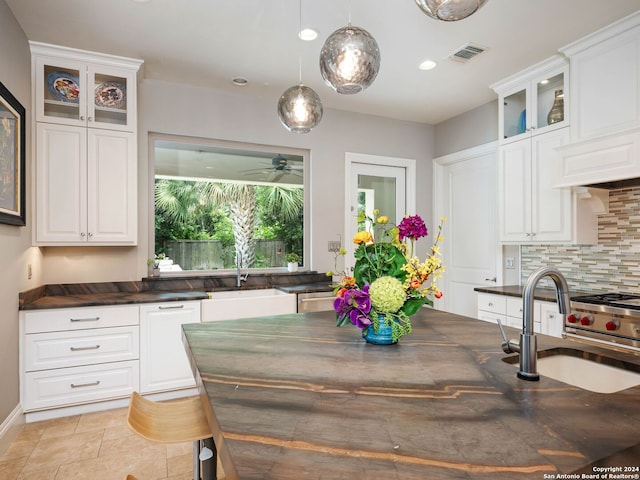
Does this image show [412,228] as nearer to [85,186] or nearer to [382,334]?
[382,334]

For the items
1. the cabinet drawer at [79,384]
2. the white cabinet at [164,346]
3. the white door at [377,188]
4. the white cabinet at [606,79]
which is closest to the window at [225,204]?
the white door at [377,188]

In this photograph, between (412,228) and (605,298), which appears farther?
(605,298)

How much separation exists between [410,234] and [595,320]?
1884 mm

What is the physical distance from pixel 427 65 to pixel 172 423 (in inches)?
121

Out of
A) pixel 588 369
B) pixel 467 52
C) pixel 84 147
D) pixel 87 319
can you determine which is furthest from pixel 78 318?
pixel 467 52

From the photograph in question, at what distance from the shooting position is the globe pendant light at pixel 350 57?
1.54 m

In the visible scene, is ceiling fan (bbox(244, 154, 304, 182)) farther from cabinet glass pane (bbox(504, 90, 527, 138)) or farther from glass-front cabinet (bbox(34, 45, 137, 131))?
cabinet glass pane (bbox(504, 90, 527, 138))

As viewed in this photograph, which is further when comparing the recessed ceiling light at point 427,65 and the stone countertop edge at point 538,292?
the recessed ceiling light at point 427,65

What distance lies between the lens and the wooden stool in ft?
4.02

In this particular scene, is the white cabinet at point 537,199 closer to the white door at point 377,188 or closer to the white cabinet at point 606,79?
the white cabinet at point 606,79

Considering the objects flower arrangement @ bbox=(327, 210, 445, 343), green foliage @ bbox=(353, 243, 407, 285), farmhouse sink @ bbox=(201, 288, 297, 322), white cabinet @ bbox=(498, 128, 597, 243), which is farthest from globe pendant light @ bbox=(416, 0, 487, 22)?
farmhouse sink @ bbox=(201, 288, 297, 322)

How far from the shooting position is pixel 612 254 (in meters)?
2.94

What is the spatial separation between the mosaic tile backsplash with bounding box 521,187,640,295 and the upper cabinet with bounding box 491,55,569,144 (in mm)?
770

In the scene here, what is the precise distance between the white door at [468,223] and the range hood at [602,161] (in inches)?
42.8
